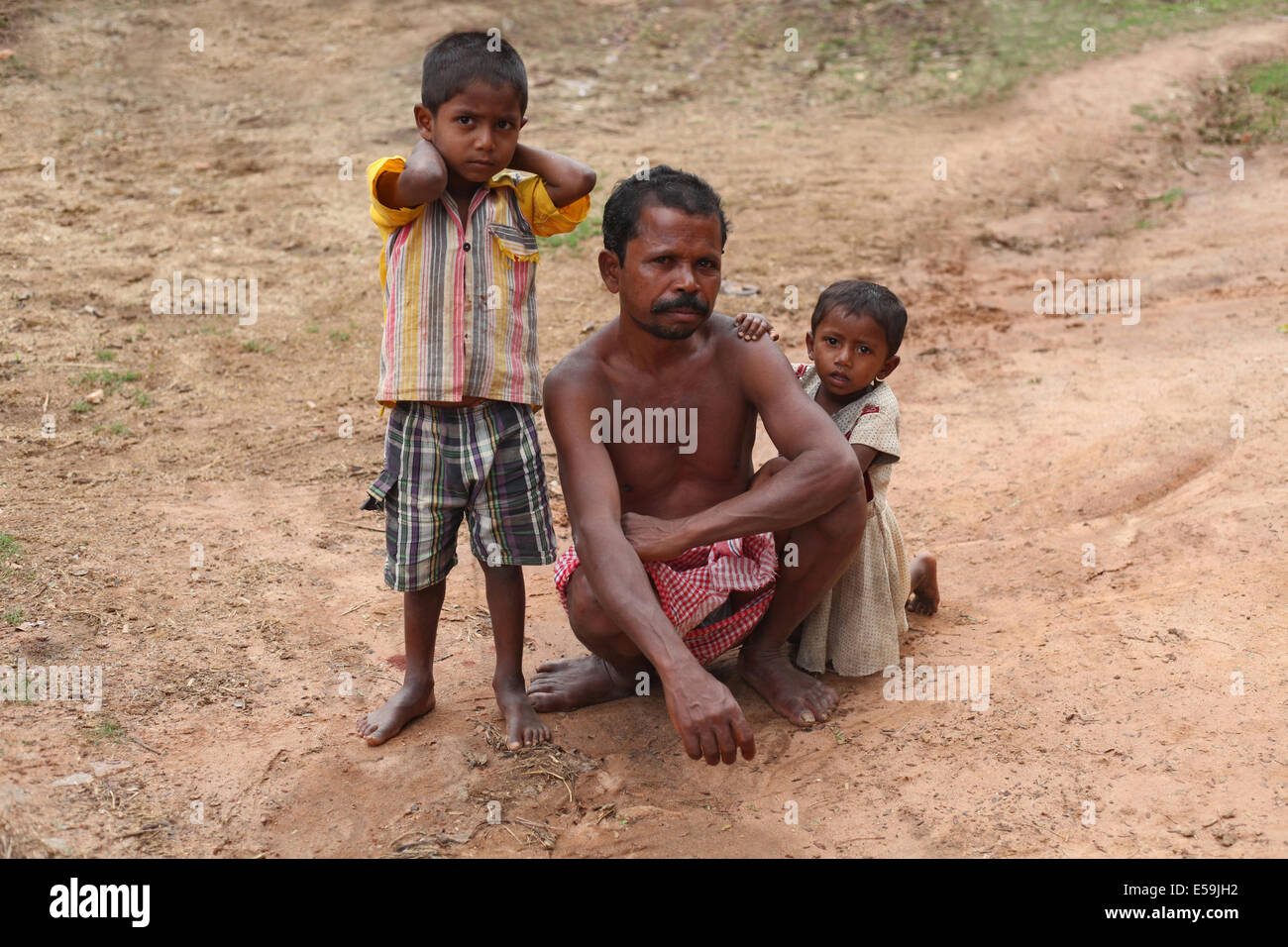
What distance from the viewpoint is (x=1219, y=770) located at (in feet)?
8.86

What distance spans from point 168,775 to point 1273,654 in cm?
291

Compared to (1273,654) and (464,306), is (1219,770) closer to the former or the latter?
(1273,654)

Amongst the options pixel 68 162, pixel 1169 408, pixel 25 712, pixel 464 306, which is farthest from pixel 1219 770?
pixel 68 162

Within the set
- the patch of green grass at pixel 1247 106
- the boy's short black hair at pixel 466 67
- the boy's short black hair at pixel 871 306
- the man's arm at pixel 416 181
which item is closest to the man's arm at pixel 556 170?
the boy's short black hair at pixel 466 67

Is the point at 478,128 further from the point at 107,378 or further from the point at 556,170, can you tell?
the point at 107,378

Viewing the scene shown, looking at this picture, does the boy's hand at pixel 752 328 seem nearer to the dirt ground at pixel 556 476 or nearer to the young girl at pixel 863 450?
the young girl at pixel 863 450

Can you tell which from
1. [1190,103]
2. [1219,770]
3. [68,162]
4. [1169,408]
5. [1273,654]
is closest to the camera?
[1219,770]

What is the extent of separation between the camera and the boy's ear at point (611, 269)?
2.97 metres

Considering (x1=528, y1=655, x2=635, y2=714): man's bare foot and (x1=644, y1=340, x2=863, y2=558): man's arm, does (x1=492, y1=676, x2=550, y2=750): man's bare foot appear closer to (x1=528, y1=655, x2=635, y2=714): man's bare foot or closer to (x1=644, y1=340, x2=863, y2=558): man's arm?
(x1=528, y1=655, x2=635, y2=714): man's bare foot

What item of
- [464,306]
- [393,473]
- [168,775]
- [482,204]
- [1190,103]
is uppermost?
[1190,103]

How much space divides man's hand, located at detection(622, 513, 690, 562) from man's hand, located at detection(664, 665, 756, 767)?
→ 415mm

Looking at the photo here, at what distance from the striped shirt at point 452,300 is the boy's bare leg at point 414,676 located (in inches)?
21.9

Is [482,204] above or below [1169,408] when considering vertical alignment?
above

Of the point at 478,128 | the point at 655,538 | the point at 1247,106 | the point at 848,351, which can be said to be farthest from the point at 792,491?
the point at 1247,106
